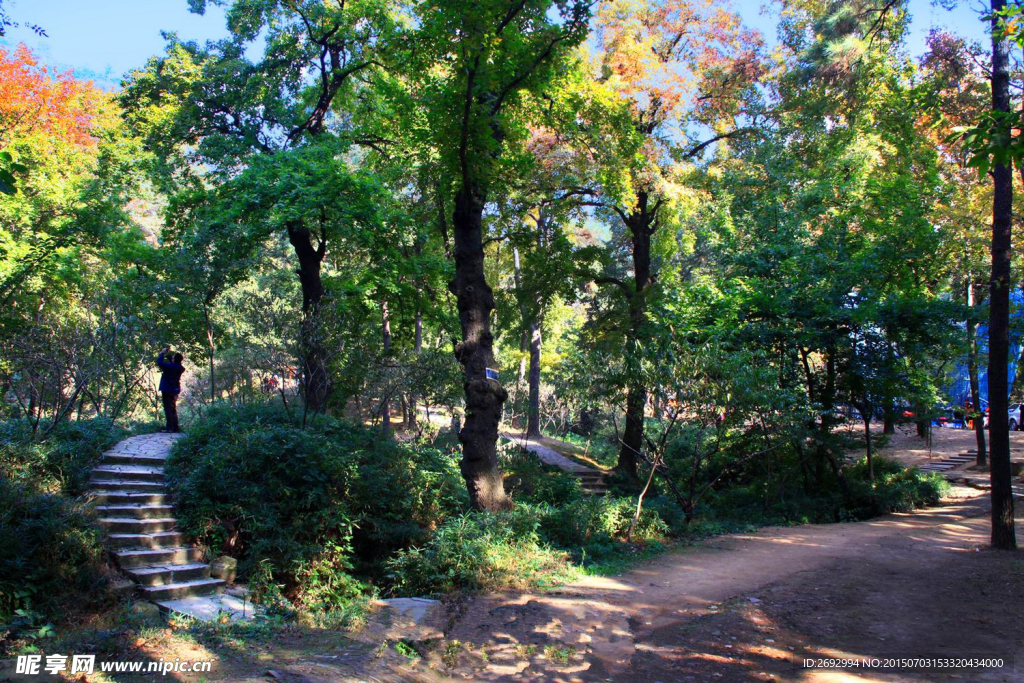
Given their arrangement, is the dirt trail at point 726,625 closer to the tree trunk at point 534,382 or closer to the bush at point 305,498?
the bush at point 305,498

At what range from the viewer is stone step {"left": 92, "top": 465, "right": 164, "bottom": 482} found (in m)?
8.91

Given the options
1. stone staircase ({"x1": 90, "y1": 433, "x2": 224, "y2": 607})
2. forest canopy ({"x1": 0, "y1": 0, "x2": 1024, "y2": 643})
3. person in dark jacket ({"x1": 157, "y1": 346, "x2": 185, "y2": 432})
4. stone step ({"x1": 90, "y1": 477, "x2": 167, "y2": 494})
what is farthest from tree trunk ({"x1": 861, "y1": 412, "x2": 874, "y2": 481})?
person in dark jacket ({"x1": 157, "y1": 346, "x2": 185, "y2": 432})

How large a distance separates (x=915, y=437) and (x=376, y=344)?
22.9 m

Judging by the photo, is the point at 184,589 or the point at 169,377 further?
the point at 169,377

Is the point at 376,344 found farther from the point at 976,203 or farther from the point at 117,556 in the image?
the point at 976,203

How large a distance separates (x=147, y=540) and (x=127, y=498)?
1.01m

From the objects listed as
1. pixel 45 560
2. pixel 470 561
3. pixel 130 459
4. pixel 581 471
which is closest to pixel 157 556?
pixel 45 560

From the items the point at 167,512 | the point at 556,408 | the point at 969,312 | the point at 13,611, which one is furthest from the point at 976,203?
the point at 13,611

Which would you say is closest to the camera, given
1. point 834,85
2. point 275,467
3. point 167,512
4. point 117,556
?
point 117,556

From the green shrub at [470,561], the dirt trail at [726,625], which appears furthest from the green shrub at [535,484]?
the dirt trail at [726,625]

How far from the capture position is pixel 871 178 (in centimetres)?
1767

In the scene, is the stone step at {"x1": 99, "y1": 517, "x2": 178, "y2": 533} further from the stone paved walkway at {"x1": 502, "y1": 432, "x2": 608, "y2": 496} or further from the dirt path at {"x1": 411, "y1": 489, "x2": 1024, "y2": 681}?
the stone paved walkway at {"x1": 502, "y1": 432, "x2": 608, "y2": 496}

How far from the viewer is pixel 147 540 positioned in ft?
25.4

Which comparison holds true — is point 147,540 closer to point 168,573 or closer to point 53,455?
point 168,573
